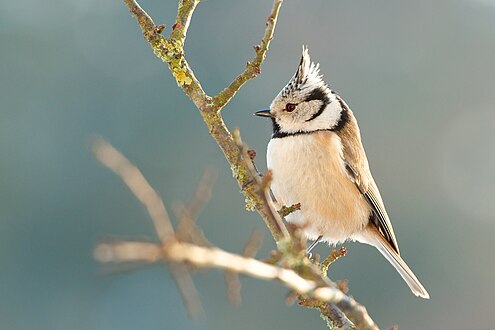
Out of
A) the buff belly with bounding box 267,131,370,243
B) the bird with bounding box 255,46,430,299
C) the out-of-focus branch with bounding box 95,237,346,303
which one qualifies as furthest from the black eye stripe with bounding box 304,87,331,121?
the out-of-focus branch with bounding box 95,237,346,303

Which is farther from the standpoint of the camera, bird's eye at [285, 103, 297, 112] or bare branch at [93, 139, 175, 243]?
bird's eye at [285, 103, 297, 112]

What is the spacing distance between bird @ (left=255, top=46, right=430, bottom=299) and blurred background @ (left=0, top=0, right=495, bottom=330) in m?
7.51

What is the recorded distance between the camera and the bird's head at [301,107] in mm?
3832

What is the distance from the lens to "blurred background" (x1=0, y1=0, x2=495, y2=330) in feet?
42.0

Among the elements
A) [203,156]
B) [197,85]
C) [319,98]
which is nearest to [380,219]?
[319,98]

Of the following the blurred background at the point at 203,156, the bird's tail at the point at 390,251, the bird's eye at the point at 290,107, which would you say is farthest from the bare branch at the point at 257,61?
the blurred background at the point at 203,156

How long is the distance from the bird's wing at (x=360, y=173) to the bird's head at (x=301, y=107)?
0.10 m

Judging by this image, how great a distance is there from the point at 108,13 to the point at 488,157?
25.5ft

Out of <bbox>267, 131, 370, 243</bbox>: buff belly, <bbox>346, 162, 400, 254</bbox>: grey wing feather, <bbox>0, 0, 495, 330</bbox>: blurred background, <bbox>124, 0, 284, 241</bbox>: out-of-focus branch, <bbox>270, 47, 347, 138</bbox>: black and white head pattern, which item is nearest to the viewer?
<bbox>124, 0, 284, 241</bbox>: out-of-focus branch

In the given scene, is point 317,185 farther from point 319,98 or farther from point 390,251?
point 390,251

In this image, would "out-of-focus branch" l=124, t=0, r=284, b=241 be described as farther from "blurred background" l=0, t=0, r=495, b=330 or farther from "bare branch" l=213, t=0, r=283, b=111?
"blurred background" l=0, t=0, r=495, b=330

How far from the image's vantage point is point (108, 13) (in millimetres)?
17781

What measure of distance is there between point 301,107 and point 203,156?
10701 millimetres

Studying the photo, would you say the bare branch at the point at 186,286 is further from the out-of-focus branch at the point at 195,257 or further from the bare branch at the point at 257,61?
the bare branch at the point at 257,61
